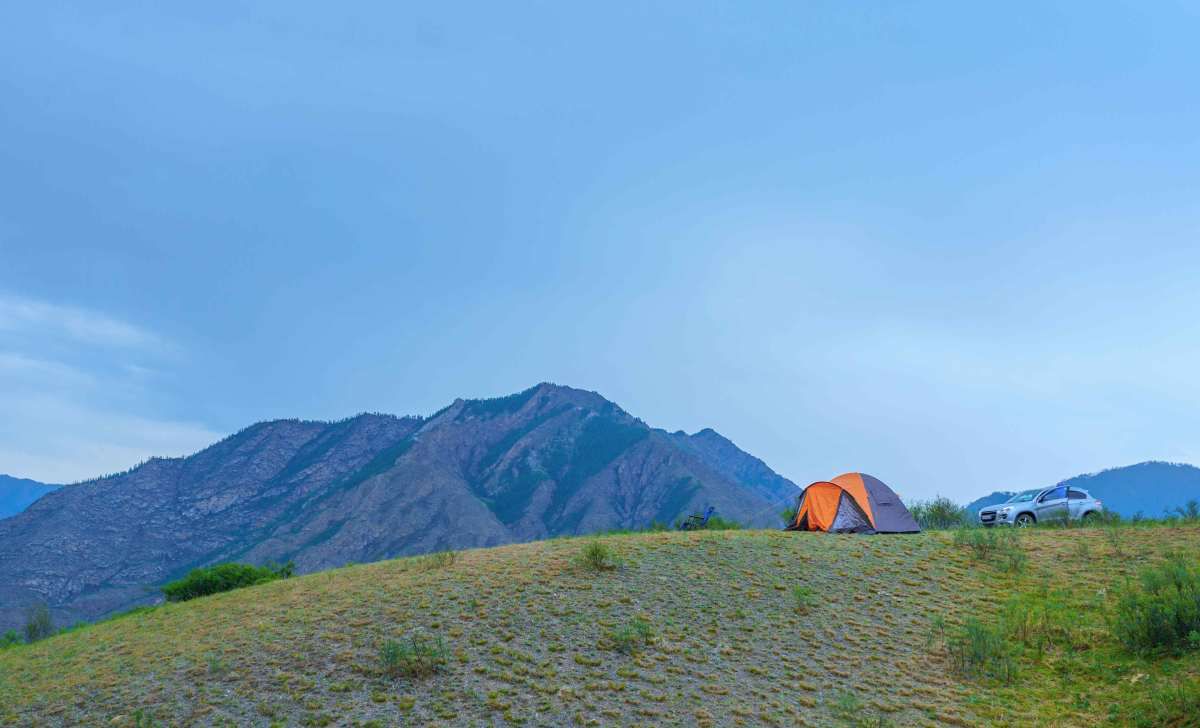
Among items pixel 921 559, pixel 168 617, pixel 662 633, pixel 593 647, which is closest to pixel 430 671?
pixel 593 647

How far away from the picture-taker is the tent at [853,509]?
25.4m

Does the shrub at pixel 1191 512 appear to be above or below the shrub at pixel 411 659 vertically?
above

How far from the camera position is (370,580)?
64.1 ft

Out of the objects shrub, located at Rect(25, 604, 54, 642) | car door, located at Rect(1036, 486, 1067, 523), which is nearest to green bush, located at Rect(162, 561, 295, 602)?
shrub, located at Rect(25, 604, 54, 642)

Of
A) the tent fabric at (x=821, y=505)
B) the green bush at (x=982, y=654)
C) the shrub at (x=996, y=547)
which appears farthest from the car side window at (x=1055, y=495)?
the green bush at (x=982, y=654)

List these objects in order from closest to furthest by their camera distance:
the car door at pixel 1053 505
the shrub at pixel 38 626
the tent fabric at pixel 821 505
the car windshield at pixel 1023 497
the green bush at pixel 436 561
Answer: the green bush at pixel 436 561 < the tent fabric at pixel 821 505 < the car door at pixel 1053 505 < the car windshield at pixel 1023 497 < the shrub at pixel 38 626

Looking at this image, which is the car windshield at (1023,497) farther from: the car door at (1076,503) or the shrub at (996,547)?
the shrub at (996,547)

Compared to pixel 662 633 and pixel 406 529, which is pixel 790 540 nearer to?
pixel 662 633

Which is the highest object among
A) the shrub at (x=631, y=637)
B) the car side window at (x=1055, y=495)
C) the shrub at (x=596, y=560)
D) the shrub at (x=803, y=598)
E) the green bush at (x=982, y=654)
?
the car side window at (x=1055, y=495)

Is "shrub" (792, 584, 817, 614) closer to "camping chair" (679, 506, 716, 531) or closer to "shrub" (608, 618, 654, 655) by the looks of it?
"shrub" (608, 618, 654, 655)

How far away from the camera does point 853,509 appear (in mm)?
25781

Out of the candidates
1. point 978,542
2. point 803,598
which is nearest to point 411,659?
point 803,598

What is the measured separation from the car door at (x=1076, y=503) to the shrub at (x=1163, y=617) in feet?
44.2

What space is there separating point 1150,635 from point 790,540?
10160mm
